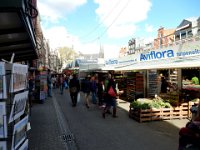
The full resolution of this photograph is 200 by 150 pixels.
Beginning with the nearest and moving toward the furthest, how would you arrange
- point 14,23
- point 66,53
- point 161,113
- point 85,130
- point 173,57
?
point 14,23 → point 85,130 → point 161,113 → point 173,57 → point 66,53

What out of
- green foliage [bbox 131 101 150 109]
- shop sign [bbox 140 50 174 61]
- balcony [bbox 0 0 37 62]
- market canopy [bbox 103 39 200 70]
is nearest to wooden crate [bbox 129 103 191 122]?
green foliage [bbox 131 101 150 109]

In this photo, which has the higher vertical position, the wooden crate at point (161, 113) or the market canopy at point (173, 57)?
the market canopy at point (173, 57)

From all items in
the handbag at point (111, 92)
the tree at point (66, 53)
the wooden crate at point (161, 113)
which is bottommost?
the wooden crate at point (161, 113)

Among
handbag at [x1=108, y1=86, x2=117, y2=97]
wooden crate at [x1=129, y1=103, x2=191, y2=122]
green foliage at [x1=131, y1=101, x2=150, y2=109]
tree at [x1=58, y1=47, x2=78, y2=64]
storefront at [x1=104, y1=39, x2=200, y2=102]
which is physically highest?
tree at [x1=58, y1=47, x2=78, y2=64]

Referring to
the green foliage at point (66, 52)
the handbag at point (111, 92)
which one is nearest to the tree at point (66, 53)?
the green foliage at point (66, 52)

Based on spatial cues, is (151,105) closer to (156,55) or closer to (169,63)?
(169,63)

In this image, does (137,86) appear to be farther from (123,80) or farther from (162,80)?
(123,80)

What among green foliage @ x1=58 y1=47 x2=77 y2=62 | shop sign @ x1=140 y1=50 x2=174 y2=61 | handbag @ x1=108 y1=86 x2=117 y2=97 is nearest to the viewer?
handbag @ x1=108 y1=86 x2=117 y2=97

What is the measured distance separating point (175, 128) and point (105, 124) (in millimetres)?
2592

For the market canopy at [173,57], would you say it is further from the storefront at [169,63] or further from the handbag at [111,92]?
the handbag at [111,92]

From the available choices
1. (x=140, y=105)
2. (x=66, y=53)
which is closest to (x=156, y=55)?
(x=140, y=105)

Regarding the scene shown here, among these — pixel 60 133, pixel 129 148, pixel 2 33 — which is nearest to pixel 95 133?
pixel 60 133

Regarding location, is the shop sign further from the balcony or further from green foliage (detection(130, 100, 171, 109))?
the balcony

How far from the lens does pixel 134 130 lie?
973cm
